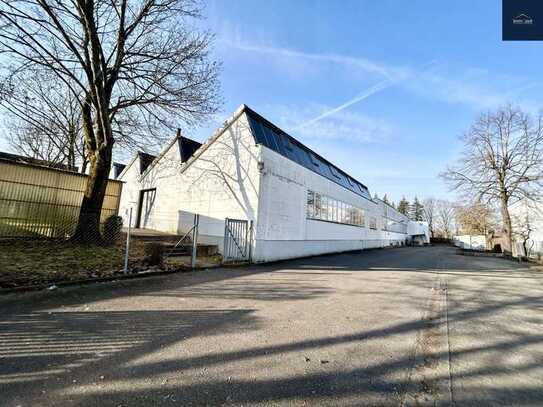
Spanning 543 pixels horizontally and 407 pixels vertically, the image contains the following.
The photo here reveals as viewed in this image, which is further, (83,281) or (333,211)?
(333,211)

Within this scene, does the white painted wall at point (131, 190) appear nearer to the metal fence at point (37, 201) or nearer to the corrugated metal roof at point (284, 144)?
the metal fence at point (37, 201)

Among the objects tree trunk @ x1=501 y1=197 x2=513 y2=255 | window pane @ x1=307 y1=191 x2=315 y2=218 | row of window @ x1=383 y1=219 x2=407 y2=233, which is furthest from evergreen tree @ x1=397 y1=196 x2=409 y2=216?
window pane @ x1=307 y1=191 x2=315 y2=218

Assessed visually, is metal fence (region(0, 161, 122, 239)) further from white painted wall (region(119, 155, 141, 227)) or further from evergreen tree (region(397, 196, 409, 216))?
evergreen tree (region(397, 196, 409, 216))

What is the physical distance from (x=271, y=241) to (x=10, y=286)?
861 centimetres

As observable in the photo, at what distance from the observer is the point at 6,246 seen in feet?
29.2

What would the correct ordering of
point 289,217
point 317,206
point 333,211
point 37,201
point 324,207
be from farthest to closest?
point 333,211 → point 324,207 → point 317,206 → point 289,217 → point 37,201

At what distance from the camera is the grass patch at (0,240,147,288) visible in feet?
20.0

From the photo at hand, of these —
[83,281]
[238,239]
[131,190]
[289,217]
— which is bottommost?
[83,281]

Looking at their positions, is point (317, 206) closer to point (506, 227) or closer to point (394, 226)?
point (506, 227)

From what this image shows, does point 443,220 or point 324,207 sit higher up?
point 443,220

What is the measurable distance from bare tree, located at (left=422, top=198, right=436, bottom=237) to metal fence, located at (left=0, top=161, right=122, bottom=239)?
3319 inches

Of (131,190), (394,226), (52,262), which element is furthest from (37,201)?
(394,226)

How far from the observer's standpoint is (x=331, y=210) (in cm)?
1819

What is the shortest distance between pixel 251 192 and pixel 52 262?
721 cm
